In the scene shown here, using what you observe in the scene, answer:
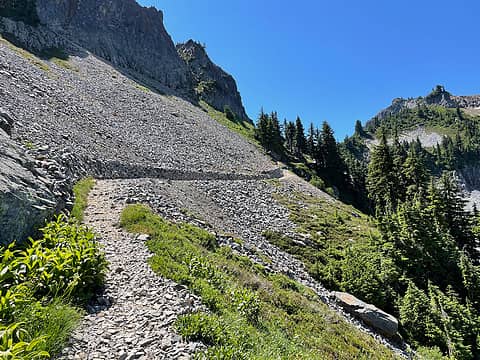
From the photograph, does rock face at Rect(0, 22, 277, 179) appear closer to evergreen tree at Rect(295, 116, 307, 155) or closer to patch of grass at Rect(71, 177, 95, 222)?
patch of grass at Rect(71, 177, 95, 222)

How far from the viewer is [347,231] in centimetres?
3128

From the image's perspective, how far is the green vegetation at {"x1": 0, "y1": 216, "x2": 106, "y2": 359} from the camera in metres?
4.04

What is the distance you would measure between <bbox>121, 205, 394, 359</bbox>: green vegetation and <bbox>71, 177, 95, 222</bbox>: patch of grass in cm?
186

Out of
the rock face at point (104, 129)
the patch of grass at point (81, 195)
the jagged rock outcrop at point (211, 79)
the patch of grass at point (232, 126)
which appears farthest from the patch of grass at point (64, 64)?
the jagged rock outcrop at point (211, 79)

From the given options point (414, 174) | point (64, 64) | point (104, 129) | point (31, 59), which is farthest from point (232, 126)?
point (104, 129)

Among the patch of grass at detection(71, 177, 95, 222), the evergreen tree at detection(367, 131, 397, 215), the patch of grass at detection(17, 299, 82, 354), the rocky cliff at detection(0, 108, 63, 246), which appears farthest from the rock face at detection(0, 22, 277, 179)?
the evergreen tree at detection(367, 131, 397, 215)

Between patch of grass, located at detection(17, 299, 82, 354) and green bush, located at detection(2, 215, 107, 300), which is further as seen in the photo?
green bush, located at detection(2, 215, 107, 300)

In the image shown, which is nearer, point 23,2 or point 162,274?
point 162,274

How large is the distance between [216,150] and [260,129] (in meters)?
38.9

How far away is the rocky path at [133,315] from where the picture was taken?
5.15 metres

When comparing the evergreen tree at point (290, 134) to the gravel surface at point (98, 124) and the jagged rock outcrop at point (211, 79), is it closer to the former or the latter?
the jagged rock outcrop at point (211, 79)

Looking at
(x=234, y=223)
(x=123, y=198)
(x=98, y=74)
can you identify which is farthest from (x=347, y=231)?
(x=98, y=74)

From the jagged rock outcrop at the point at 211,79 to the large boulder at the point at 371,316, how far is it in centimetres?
10914

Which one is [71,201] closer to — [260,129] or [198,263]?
[198,263]
